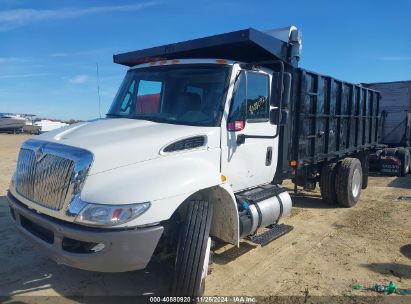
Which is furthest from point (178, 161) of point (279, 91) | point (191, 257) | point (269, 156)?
point (269, 156)

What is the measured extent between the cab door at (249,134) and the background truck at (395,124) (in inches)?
350

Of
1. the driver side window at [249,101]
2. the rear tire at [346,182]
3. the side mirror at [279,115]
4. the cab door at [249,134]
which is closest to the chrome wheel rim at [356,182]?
the rear tire at [346,182]

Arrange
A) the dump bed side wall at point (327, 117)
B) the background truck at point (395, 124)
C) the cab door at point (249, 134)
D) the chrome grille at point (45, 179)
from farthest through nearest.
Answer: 1. the background truck at point (395, 124)
2. the dump bed side wall at point (327, 117)
3. the cab door at point (249, 134)
4. the chrome grille at point (45, 179)

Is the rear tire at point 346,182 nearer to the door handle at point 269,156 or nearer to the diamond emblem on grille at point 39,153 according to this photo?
the door handle at point 269,156

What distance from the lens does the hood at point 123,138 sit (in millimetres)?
3683

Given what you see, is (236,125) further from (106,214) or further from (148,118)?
(106,214)

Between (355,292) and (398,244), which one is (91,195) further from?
(398,244)

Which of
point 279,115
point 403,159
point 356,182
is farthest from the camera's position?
point 403,159

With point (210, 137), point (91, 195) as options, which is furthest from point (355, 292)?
point (91, 195)

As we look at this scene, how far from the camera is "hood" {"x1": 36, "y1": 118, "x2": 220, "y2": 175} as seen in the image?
368 centimetres

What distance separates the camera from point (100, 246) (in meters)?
3.40

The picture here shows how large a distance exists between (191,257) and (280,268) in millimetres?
1785

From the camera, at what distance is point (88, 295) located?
166 inches

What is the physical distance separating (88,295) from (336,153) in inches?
226
